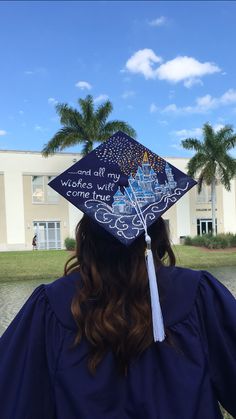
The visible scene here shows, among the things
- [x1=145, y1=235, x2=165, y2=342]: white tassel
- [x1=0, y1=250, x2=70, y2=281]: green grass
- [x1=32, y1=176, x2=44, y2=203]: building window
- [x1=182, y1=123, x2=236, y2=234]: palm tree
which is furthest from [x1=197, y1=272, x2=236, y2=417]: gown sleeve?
[x1=32, y1=176, x2=44, y2=203]: building window

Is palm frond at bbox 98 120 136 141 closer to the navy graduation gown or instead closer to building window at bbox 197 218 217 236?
building window at bbox 197 218 217 236

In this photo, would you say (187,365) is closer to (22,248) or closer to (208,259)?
(208,259)

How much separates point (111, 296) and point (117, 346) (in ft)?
0.51

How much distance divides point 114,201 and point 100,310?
16.6 inches

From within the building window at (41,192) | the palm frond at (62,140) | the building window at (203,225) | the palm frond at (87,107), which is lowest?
the building window at (203,225)

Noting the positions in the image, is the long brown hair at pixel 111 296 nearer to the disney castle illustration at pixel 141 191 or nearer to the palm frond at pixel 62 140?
the disney castle illustration at pixel 141 191

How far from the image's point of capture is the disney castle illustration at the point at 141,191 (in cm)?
170

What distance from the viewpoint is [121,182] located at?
1.71 metres

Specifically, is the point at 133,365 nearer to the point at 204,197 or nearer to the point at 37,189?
the point at 37,189

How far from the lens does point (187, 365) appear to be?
1446mm

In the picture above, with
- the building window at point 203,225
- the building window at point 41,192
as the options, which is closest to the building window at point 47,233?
the building window at point 41,192

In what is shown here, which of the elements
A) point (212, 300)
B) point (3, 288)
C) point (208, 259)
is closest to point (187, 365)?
point (212, 300)

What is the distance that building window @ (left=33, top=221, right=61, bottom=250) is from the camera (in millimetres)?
37656

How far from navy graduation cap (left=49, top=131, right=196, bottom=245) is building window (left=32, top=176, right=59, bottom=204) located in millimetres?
35438
